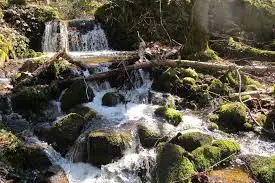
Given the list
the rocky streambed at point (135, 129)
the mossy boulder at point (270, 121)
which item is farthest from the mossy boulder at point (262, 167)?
the mossy boulder at point (270, 121)

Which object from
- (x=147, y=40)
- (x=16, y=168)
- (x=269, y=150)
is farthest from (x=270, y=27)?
(x=16, y=168)

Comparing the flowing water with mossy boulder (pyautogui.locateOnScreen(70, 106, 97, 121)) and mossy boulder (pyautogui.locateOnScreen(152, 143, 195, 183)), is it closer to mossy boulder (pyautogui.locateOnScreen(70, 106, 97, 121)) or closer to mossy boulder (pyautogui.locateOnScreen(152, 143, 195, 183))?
mossy boulder (pyautogui.locateOnScreen(70, 106, 97, 121))

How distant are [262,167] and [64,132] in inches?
171

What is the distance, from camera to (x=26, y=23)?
17.7 meters

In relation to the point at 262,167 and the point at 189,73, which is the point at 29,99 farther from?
the point at 262,167

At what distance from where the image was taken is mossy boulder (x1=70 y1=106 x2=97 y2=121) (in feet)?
34.2

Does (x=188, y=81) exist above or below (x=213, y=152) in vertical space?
above

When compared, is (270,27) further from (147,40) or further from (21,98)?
(21,98)

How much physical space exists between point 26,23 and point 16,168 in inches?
406

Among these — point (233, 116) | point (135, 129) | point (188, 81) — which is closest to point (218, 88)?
point (188, 81)

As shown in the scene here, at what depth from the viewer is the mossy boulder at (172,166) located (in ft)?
27.1

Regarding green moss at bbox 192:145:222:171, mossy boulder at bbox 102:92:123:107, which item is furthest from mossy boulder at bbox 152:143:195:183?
mossy boulder at bbox 102:92:123:107

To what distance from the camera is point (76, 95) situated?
11.3m

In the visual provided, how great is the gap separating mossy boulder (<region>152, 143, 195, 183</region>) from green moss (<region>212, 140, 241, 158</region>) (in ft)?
3.00
